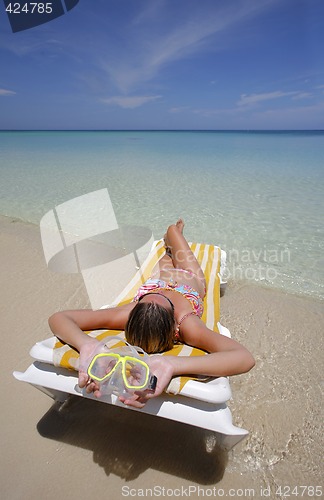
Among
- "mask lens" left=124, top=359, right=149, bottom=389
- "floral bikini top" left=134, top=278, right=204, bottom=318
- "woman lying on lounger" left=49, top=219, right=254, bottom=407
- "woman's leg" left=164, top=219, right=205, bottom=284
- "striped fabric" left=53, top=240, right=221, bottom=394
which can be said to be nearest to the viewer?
"mask lens" left=124, top=359, right=149, bottom=389

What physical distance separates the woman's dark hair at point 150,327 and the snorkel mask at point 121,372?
0.18 m

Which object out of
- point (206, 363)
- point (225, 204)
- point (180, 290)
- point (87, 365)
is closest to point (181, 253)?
point (180, 290)

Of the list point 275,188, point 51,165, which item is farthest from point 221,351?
point 51,165

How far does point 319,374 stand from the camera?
2.35m

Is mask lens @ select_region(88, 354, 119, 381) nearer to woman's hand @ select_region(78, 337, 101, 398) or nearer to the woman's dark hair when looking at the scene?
woman's hand @ select_region(78, 337, 101, 398)

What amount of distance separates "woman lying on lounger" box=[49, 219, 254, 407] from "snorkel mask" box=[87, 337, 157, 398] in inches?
1.7

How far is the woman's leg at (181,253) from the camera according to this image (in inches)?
110

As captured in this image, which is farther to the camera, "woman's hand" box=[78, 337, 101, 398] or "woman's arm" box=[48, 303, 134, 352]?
"woman's arm" box=[48, 303, 134, 352]

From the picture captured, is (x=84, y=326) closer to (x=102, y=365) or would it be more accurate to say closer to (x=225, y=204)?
(x=102, y=365)

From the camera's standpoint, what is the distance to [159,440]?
1824 millimetres

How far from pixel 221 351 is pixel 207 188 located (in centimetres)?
738

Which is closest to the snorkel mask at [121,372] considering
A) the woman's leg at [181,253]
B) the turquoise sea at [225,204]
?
the woman's leg at [181,253]

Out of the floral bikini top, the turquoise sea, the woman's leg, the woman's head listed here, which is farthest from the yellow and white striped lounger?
the turquoise sea

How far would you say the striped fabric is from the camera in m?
1.56
